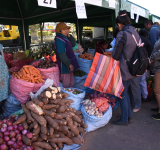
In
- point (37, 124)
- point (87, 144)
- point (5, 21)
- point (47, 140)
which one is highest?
point (5, 21)

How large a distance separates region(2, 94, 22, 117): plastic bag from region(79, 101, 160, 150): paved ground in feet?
4.77

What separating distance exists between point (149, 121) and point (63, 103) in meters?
1.94

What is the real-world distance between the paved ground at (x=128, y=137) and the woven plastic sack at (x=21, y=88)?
4.36ft

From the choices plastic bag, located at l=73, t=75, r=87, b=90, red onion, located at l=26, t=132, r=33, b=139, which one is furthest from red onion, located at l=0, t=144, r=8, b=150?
plastic bag, located at l=73, t=75, r=87, b=90

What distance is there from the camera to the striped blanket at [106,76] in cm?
307

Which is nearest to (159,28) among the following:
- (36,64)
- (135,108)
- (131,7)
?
(131,7)

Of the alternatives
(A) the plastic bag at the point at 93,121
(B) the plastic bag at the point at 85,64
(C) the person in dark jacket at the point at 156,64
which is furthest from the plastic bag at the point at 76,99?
(C) the person in dark jacket at the point at 156,64

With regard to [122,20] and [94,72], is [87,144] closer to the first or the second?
[94,72]

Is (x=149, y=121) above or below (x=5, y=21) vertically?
below

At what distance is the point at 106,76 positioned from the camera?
10.5 ft

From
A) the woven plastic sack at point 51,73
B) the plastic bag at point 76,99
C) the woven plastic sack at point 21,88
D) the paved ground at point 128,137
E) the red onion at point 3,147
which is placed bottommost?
the paved ground at point 128,137

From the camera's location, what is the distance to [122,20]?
117 inches

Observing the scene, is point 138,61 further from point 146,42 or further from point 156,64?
point 146,42

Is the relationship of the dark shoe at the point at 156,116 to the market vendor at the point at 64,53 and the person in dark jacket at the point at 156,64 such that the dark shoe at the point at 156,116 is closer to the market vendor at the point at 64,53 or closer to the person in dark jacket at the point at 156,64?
the person in dark jacket at the point at 156,64
